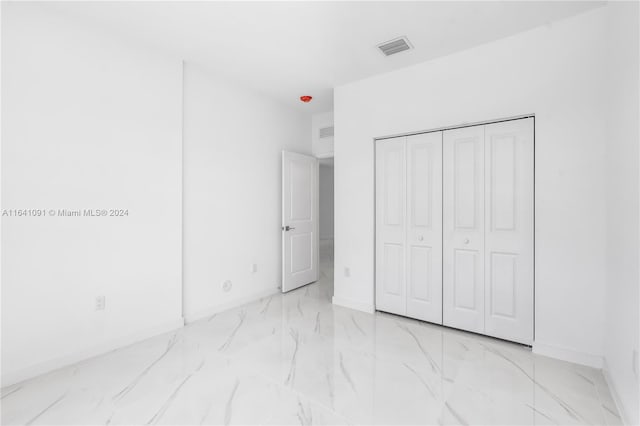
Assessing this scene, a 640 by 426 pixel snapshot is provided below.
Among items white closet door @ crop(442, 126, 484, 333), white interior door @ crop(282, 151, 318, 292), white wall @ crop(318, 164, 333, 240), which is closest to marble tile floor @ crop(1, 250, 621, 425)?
white closet door @ crop(442, 126, 484, 333)

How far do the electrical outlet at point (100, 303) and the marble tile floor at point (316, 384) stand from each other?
0.41 metres

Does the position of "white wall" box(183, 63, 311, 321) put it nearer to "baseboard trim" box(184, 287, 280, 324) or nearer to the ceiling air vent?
"baseboard trim" box(184, 287, 280, 324)

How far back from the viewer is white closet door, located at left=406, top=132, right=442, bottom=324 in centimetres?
317

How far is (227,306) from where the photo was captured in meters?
3.72

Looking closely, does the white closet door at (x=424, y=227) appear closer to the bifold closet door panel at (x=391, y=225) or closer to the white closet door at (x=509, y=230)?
the bifold closet door panel at (x=391, y=225)

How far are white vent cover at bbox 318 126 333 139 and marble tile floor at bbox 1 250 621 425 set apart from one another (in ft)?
10.2

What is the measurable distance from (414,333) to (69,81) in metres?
3.79

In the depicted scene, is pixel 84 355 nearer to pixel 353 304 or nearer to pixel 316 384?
pixel 316 384

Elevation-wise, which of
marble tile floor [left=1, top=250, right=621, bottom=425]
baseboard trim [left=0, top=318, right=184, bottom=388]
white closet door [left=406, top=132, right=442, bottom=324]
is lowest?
marble tile floor [left=1, top=250, right=621, bottom=425]

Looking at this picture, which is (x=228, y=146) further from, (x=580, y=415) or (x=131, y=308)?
(x=580, y=415)

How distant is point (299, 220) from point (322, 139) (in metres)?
1.43

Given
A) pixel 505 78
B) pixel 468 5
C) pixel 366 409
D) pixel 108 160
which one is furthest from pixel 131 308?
pixel 505 78

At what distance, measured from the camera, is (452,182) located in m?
3.05

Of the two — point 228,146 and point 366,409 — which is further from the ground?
point 228,146
